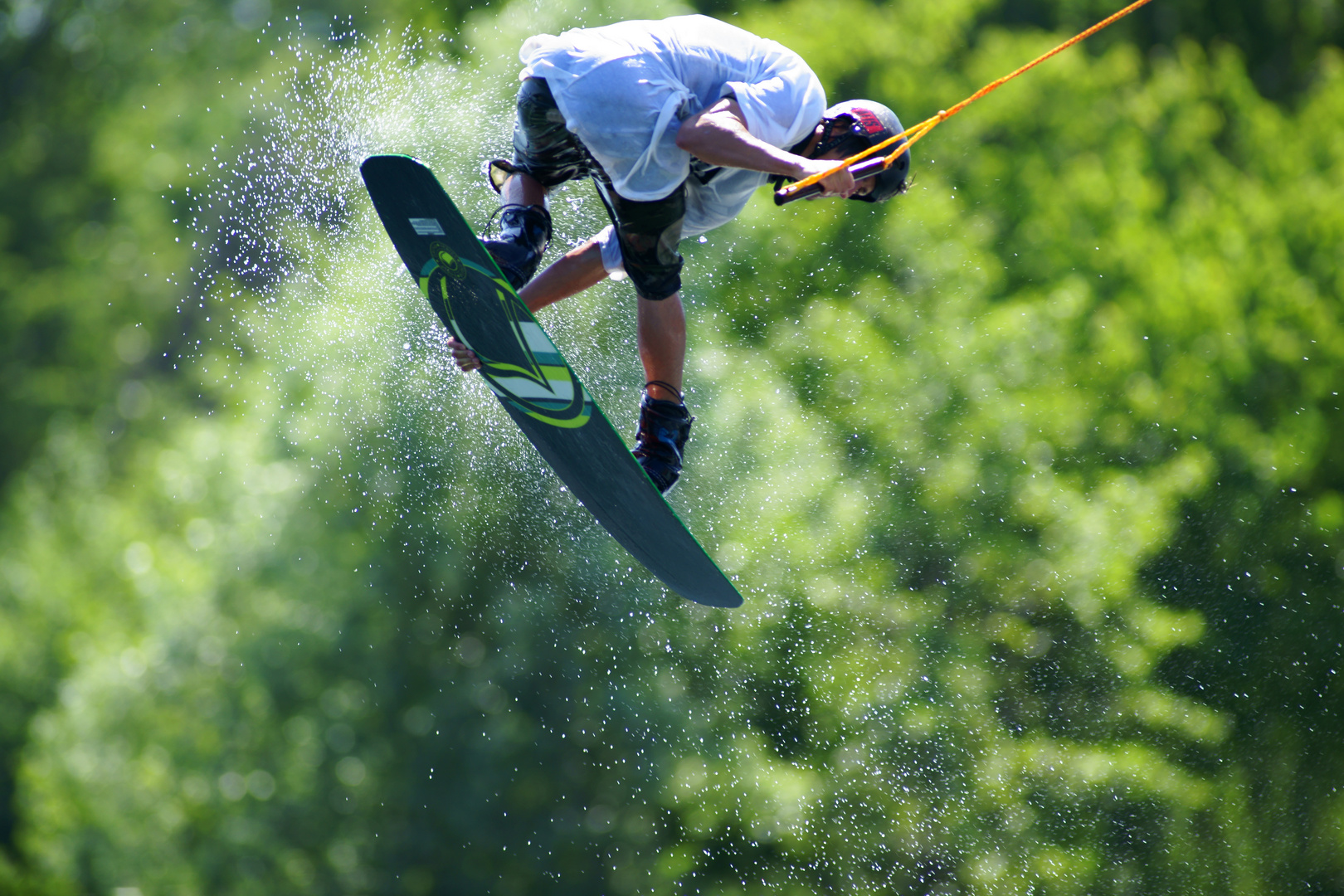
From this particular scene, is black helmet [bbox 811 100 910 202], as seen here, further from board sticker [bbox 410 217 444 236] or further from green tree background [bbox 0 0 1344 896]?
green tree background [bbox 0 0 1344 896]

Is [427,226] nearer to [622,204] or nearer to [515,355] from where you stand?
[515,355]

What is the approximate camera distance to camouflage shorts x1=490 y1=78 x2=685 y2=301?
381 cm

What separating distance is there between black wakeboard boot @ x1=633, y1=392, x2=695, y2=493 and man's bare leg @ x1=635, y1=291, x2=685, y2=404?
0.12 feet

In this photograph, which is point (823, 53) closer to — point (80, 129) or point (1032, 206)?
point (1032, 206)

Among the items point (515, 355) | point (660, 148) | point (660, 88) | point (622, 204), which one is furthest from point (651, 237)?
point (515, 355)

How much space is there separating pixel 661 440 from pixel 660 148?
42.4 inches

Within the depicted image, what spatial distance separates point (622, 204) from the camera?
3.80 meters

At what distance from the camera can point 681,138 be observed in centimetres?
346

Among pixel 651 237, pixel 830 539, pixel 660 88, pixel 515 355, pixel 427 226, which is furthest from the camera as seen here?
pixel 830 539

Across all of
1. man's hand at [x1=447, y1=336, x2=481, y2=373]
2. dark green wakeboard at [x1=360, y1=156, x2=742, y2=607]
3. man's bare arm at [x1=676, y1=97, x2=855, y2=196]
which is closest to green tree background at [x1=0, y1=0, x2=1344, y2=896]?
dark green wakeboard at [x1=360, y1=156, x2=742, y2=607]

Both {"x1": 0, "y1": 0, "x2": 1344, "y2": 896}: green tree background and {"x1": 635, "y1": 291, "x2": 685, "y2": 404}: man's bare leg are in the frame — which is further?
{"x1": 0, "y1": 0, "x2": 1344, "y2": 896}: green tree background

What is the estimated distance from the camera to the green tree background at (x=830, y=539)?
10359 millimetres

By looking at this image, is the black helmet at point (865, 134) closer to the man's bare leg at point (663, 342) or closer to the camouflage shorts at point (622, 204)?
the camouflage shorts at point (622, 204)

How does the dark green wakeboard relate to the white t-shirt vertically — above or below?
below
